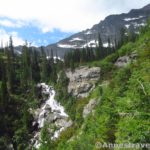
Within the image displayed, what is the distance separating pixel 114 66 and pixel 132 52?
9992 millimetres

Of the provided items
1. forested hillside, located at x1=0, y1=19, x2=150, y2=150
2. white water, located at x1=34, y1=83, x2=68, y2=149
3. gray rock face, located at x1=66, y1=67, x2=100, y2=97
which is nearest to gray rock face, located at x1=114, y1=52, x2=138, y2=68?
forested hillside, located at x1=0, y1=19, x2=150, y2=150

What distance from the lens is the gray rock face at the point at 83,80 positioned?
156 meters

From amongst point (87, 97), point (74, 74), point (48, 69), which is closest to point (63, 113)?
point (87, 97)

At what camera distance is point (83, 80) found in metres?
164

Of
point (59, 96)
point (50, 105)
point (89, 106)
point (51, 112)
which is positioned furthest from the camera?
point (59, 96)

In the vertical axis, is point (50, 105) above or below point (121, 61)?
below

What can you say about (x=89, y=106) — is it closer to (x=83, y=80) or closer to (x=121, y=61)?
(x=83, y=80)

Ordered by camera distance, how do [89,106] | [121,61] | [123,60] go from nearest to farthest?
[89,106]
[123,60]
[121,61]

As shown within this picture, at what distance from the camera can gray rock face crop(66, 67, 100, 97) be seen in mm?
155538

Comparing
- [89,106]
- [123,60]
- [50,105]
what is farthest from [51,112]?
[123,60]

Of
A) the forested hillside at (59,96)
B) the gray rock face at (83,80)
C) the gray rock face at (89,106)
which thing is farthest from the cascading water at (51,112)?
the gray rock face at (83,80)

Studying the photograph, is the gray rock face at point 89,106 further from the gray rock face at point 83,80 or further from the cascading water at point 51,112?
the gray rock face at point 83,80

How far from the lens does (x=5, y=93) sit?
152 meters

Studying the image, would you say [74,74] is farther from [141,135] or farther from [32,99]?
[141,135]
